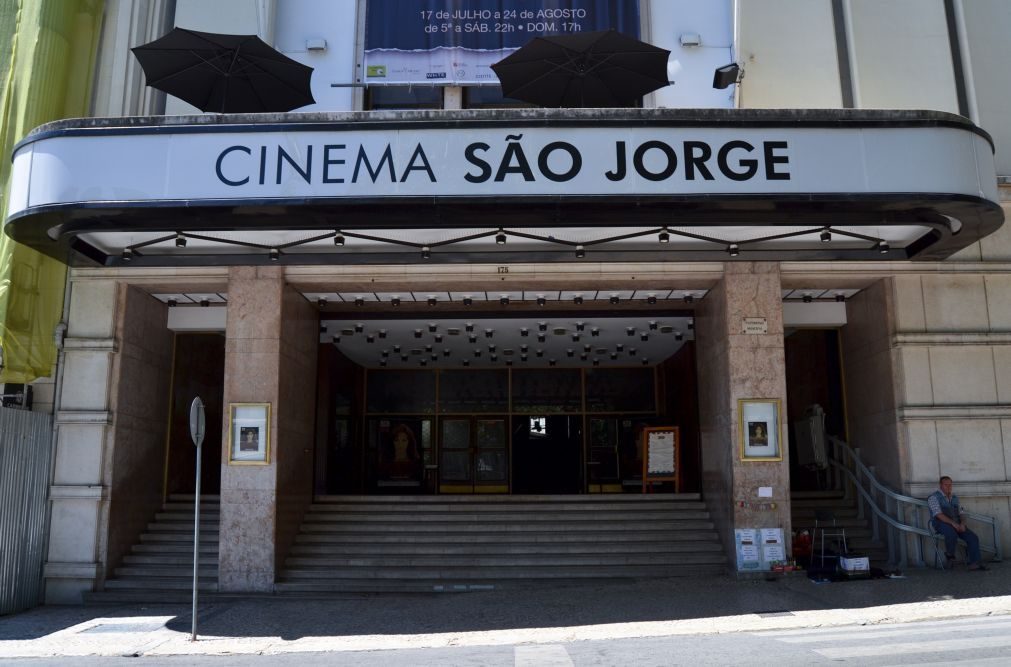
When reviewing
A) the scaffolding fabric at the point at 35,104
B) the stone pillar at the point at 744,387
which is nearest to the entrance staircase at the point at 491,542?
the stone pillar at the point at 744,387

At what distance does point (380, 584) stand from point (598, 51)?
29.3ft

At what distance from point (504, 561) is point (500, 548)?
422mm

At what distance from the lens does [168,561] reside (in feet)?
47.5

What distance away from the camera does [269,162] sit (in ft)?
35.8

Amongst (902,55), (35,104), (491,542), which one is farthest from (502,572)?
(902,55)

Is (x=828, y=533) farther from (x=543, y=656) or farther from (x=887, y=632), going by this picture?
(x=543, y=656)

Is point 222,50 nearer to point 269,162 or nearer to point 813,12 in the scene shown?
point 269,162

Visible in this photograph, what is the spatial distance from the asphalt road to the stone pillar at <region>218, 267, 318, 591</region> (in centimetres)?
391

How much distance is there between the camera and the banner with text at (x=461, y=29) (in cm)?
1599

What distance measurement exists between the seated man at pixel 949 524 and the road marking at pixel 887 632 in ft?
13.5

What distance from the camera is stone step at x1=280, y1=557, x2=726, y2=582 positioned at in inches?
551

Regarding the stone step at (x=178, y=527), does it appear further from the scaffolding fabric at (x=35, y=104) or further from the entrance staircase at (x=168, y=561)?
the scaffolding fabric at (x=35, y=104)

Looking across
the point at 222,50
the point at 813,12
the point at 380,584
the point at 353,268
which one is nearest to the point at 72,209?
the point at 222,50

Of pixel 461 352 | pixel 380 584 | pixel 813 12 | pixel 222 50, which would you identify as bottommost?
pixel 380 584
